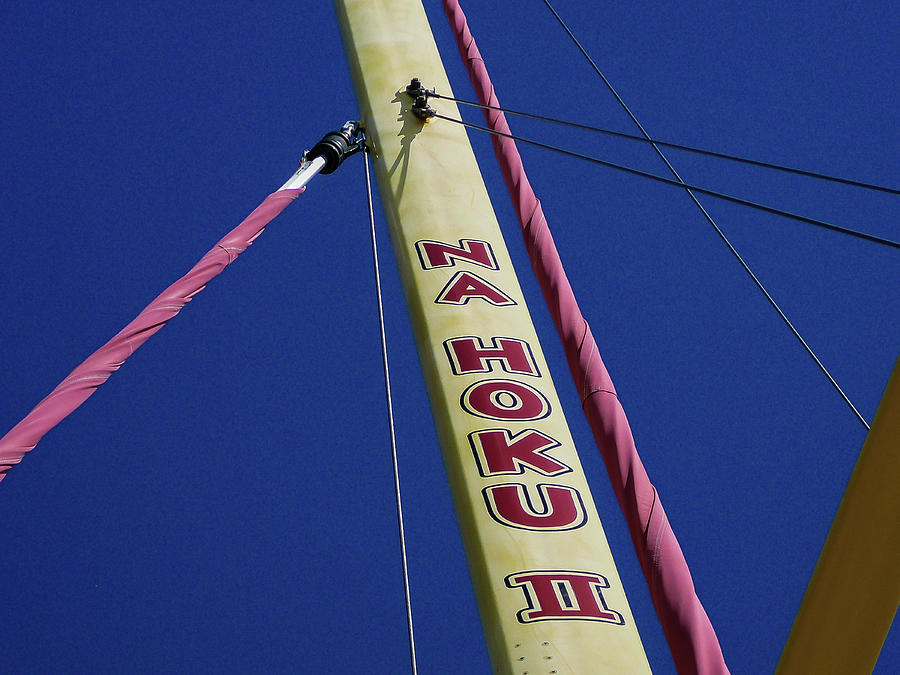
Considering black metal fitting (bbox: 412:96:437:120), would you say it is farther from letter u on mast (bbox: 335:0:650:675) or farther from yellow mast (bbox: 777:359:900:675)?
yellow mast (bbox: 777:359:900:675)

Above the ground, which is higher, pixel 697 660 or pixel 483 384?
pixel 483 384

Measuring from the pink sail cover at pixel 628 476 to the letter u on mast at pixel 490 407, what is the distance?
0.07 m

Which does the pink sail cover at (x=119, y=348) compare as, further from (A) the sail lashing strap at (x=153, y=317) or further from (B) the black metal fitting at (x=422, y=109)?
(B) the black metal fitting at (x=422, y=109)

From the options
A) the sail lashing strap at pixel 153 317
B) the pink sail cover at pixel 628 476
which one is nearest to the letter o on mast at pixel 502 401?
the pink sail cover at pixel 628 476

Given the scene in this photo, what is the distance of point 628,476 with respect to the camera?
2.24 m

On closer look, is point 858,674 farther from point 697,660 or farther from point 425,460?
point 425,460

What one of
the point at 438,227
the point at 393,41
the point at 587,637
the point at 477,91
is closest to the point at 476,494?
the point at 587,637

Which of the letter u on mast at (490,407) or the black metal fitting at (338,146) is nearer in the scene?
the letter u on mast at (490,407)

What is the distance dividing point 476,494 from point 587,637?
391 millimetres

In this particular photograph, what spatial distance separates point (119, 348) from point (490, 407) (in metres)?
0.93

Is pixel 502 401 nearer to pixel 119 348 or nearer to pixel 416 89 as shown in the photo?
pixel 119 348

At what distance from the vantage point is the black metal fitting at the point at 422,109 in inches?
117

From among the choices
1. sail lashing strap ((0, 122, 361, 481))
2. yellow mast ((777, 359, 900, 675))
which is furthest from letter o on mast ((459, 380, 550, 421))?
yellow mast ((777, 359, 900, 675))

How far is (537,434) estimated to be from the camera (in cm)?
230
